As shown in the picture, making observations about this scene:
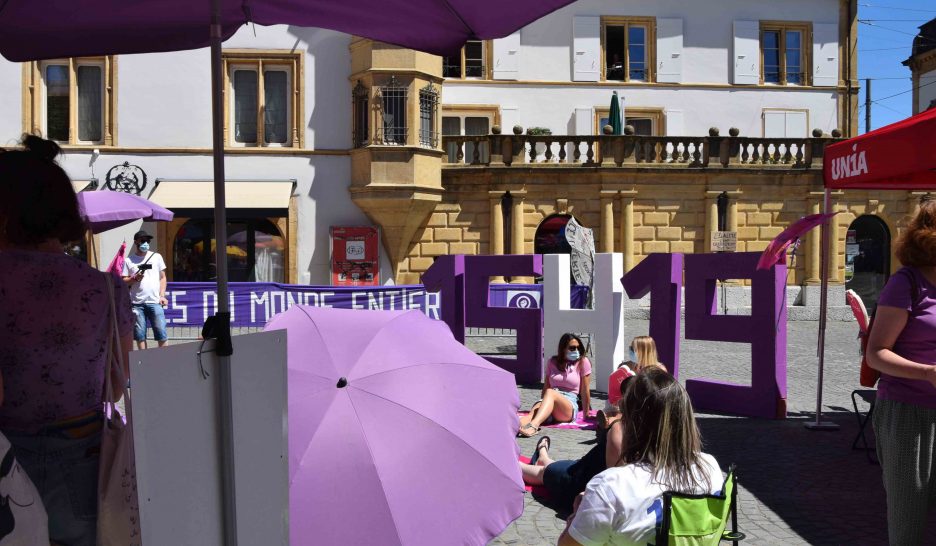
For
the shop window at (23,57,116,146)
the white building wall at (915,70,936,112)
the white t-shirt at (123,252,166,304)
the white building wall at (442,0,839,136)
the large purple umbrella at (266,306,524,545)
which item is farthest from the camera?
the white building wall at (915,70,936,112)

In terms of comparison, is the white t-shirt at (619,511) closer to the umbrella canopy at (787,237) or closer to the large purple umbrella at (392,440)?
the large purple umbrella at (392,440)

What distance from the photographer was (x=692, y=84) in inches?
A: 1156

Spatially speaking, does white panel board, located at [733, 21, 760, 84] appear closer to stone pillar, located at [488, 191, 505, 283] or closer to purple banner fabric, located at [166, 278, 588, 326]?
stone pillar, located at [488, 191, 505, 283]

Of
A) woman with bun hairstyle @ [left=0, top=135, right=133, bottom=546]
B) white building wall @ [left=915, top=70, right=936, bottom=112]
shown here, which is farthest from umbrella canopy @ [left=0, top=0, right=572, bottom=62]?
white building wall @ [left=915, top=70, right=936, bottom=112]

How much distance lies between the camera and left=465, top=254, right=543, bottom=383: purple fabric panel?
12.3 metres

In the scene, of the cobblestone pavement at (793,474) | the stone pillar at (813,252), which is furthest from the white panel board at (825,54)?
the cobblestone pavement at (793,474)

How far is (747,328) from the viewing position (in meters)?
9.84

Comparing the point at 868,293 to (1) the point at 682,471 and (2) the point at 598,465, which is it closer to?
(2) the point at 598,465

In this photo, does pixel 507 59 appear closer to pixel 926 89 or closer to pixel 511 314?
pixel 511 314

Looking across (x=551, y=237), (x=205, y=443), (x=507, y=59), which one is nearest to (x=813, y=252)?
(x=551, y=237)

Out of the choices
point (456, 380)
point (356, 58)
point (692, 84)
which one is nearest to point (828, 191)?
point (456, 380)

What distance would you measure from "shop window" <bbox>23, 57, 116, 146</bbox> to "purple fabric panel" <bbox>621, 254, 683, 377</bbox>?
17.8m

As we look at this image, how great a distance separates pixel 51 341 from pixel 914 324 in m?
3.59

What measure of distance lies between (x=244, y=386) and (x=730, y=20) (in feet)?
98.0
